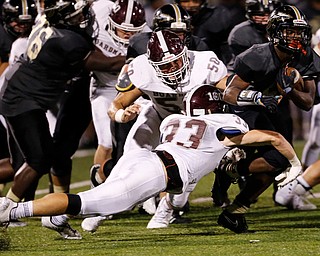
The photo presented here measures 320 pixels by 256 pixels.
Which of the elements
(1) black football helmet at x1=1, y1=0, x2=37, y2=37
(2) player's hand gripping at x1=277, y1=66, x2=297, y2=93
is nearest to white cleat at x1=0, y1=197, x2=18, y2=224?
(2) player's hand gripping at x1=277, y1=66, x2=297, y2=93

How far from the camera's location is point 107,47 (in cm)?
615

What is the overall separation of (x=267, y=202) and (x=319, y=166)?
0.72 m

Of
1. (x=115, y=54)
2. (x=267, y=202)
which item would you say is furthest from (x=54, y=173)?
(x=267, y=202)

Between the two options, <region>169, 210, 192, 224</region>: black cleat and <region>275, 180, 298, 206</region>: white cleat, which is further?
<region>275, 180, 298, 206</region>: white cleat

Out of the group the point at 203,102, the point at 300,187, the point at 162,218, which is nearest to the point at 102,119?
the point at 162,218

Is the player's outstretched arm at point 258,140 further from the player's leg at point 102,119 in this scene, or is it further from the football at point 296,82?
the player's leg at point 102,119

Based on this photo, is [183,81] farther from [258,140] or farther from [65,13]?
[65,13]

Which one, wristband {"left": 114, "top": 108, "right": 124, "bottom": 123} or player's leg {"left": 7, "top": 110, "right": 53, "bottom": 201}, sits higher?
wristband {"left": 114, "top": 108, "right": 124, "bottom": 123}

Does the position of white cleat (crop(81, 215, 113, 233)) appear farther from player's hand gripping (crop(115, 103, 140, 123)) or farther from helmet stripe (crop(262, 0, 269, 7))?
helmet stripe (crop(262, 0, 269, 7))

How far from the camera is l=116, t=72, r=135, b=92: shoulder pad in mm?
5154

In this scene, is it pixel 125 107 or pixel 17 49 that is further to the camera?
pixel 17 49

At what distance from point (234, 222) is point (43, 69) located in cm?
153

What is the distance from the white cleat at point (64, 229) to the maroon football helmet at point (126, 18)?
5.09 feet

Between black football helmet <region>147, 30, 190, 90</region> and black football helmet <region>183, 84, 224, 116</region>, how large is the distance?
0.88 ft
